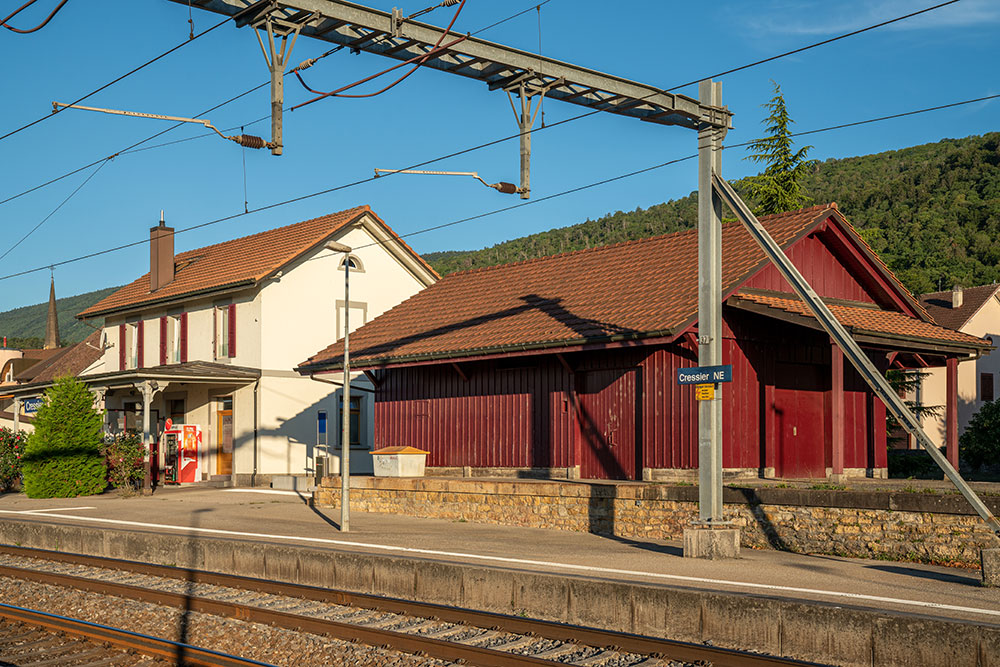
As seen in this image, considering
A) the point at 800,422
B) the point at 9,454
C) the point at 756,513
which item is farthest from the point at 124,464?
the point at 756,513

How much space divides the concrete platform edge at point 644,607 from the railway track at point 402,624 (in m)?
0.72

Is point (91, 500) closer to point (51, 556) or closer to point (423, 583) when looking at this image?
point (51, 556)

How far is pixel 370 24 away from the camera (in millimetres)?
11695

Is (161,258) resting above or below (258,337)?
above

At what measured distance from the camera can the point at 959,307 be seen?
1972 inches

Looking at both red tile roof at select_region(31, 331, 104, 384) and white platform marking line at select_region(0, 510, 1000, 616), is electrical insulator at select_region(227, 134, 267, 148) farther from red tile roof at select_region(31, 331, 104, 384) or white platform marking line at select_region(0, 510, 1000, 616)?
red tile roof at select_region(31, 331, 104, 384)

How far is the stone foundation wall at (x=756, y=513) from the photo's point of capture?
45.0ft

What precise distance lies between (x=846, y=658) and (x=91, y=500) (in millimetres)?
23004

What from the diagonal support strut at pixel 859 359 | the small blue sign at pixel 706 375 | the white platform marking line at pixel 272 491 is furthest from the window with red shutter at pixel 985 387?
the small blue sign at pixel 706 375

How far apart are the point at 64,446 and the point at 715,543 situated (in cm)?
2023

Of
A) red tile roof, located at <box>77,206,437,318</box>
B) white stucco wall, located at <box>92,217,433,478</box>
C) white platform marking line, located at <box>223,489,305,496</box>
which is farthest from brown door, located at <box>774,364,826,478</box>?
red tile roof, located at <box>77,206,437,318</box>

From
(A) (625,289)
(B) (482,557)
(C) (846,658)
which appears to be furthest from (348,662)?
(A) (625,289)

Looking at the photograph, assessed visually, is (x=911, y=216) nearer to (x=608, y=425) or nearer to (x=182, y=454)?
(x=182, y=454)

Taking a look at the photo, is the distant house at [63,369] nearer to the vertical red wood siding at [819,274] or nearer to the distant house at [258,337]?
the distant house at [258,337]
